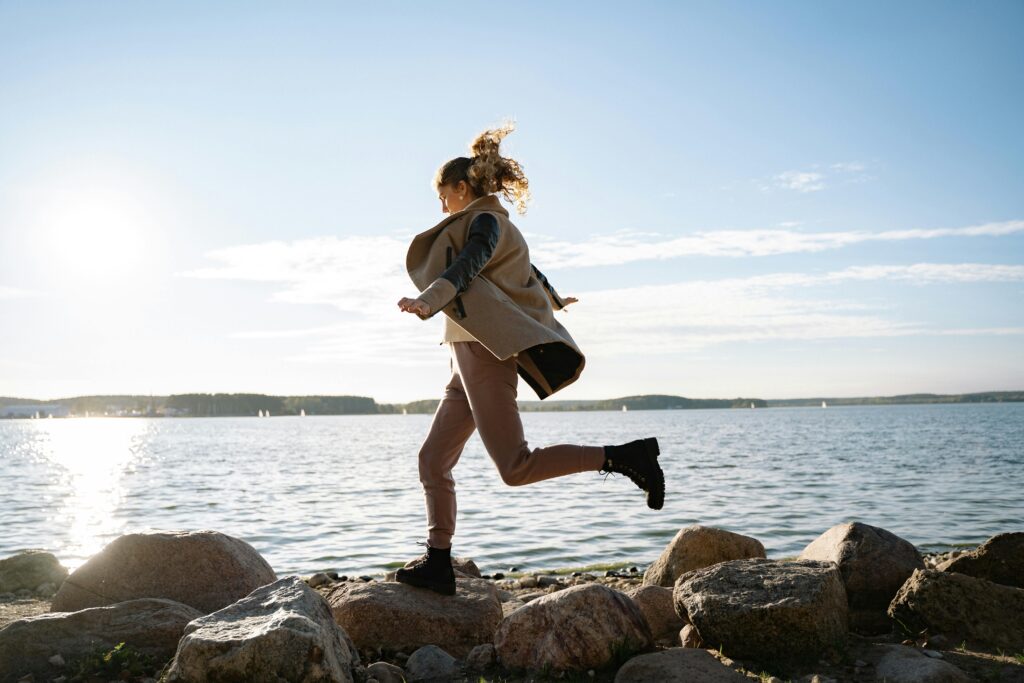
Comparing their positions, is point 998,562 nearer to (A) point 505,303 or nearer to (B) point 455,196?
(A) point 505,303

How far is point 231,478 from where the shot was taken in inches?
996

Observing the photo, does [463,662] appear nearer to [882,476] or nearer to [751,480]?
[751,480]

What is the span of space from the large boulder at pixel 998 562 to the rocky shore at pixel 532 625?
0.03 feet

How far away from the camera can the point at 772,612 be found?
15.0 feet

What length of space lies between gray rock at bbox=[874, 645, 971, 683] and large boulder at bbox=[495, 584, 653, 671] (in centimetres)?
121

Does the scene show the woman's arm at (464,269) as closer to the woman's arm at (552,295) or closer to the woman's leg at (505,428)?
the woman's leg at (505,428)

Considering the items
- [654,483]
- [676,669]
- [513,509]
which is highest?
[654,483]

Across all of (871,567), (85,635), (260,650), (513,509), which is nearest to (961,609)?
(871,567)

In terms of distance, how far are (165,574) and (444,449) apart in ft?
7.40

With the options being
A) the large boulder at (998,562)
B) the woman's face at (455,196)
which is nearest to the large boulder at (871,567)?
the large boulder at (998,562)

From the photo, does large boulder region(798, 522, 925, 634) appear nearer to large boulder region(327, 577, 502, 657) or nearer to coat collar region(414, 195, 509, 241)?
large boulder region(327, 577, 502, 657)

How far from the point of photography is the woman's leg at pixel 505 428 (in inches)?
177

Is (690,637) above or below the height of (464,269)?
below

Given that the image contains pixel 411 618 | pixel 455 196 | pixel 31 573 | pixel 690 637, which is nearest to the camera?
pixel 455 196
